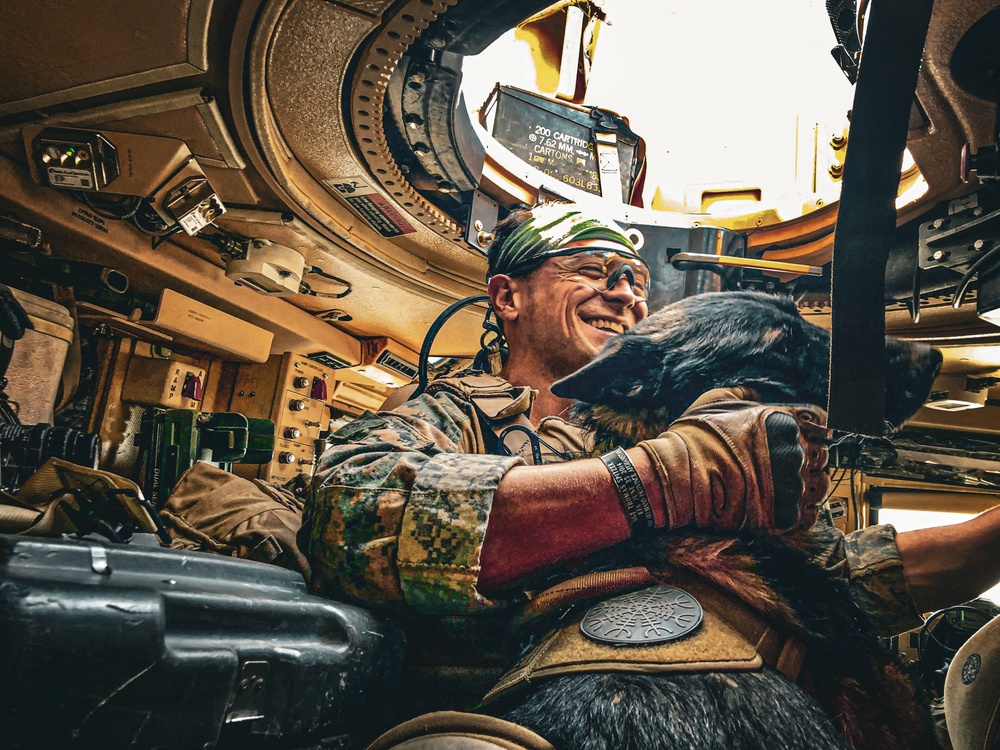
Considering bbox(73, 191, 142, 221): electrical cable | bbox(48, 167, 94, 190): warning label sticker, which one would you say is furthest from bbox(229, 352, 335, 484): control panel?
bbox(48, 167, 94, 190): warning label sticker

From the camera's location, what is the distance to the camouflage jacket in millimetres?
934

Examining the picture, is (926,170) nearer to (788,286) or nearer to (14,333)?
(788,286)

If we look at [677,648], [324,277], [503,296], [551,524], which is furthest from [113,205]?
[677,648]

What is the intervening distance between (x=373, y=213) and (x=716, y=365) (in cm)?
191

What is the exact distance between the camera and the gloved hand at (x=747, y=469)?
89 centimetres

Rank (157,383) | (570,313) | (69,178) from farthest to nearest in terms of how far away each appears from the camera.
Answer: (157,383)
(69,178)
(570,313)

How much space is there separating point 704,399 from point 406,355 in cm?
331

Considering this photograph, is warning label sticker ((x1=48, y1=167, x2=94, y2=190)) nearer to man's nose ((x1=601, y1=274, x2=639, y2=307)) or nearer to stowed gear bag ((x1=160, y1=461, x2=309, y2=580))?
stowed gear bag ((x1=160, y1=461, x2=309, y2=580))

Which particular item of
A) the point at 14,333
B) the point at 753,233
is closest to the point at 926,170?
the point at 753,233

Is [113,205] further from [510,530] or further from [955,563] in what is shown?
[955,563]

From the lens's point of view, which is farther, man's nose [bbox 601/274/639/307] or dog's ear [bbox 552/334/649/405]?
man's nose [bbox 601/274/639/307]

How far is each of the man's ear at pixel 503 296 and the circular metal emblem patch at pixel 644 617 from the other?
2.83 feet

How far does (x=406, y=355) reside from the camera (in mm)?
4188

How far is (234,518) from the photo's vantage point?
4.67ft
